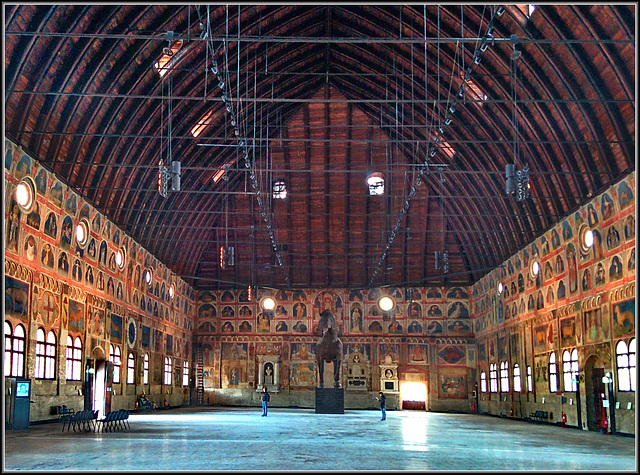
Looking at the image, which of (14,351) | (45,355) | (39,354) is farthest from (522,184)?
(45,355)

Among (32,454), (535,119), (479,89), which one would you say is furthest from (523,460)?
(479,89)

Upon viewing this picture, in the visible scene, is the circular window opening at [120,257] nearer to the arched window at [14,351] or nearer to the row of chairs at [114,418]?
the arched window at [14,351]

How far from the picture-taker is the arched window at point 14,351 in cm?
2398

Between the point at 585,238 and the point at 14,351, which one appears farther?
the point at 585,238

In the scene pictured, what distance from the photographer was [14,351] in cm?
2464

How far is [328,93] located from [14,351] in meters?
25.9

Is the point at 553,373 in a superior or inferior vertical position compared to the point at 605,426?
superior

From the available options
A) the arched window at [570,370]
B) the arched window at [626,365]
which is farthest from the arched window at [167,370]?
the arched window at [626,365]

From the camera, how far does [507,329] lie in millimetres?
42188

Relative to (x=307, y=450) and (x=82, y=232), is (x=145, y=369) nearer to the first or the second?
(x=82, y=232)

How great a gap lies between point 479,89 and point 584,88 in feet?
22.8

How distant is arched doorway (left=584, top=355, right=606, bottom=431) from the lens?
95.8 feet

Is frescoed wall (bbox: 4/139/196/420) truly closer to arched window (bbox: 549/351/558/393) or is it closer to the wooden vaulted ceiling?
the wooden vaulted ceiling

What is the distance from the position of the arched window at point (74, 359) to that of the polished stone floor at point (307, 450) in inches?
153
